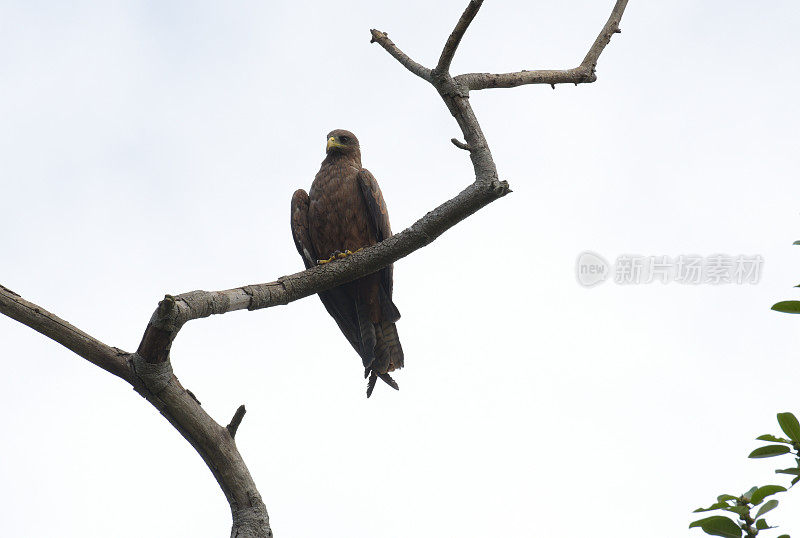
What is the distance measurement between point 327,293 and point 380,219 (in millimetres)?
703

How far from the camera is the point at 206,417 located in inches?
136

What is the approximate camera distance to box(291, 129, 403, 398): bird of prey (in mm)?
5672

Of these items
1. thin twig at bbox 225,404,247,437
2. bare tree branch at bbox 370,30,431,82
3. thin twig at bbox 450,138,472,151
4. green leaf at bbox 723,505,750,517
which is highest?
bare tree branch at bbox 370,30,431,82

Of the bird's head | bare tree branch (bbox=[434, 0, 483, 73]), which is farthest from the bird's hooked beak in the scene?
bare tree branch (bbox=[434, 0, 483, 73])

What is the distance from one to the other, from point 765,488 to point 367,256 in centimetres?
269

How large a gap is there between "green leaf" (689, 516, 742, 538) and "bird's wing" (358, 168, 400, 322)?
392cm

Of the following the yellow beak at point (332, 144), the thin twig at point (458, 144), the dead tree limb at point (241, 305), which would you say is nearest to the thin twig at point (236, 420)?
the dead tree limb at point (241, 305)

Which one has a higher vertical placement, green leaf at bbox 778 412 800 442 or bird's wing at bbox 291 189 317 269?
bird's wing at bbox 291 189 317 269

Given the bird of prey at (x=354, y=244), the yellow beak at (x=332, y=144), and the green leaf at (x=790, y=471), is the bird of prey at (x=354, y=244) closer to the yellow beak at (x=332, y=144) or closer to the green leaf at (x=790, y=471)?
the yellow beak at (x=332, y=144)

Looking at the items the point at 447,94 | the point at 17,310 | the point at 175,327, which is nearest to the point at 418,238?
the point at 447,94

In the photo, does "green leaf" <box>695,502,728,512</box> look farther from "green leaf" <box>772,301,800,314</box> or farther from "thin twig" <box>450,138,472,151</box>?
"thin twig" <box>450,138,472,151</box>

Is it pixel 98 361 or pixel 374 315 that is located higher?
pixel 374 315

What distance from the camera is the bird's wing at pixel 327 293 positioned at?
19.3ft

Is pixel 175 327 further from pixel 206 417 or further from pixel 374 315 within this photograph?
pixel 374 315
